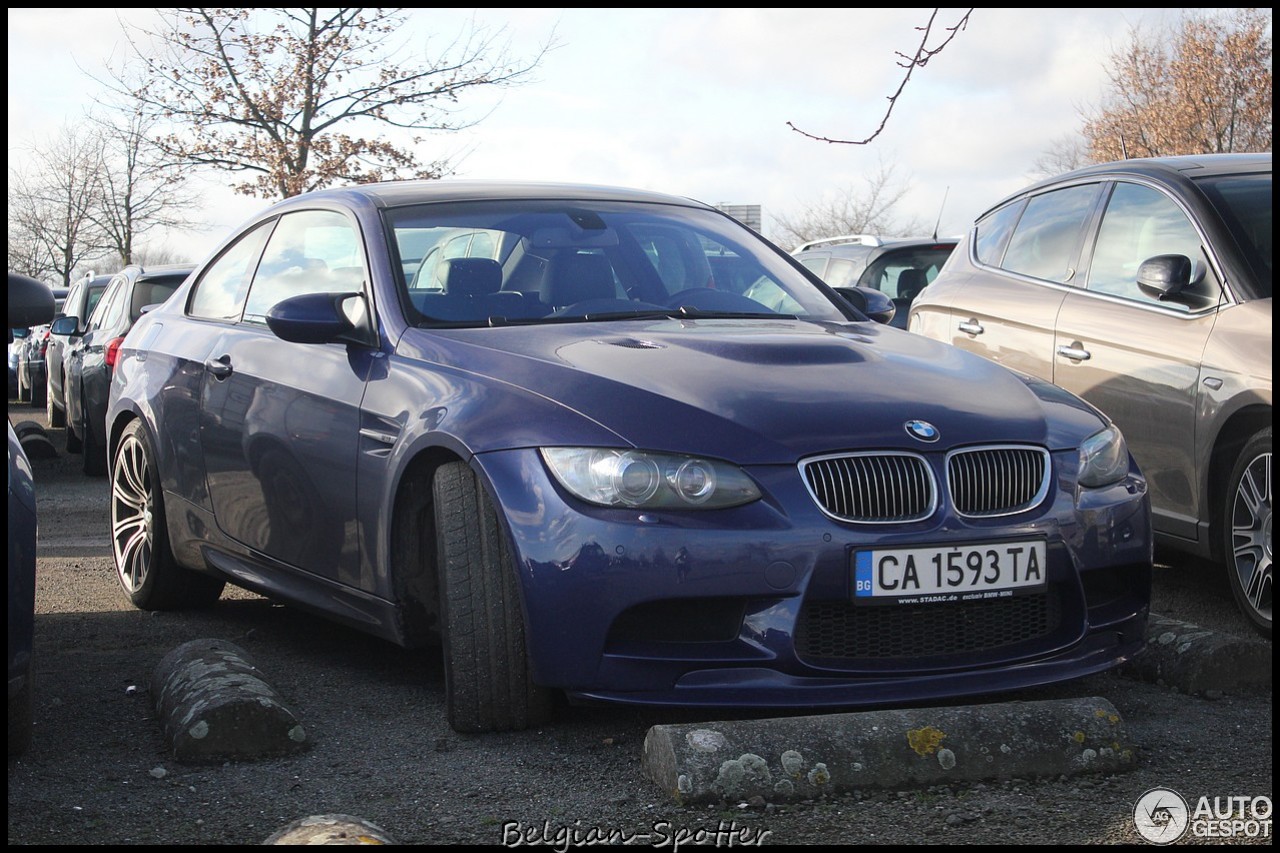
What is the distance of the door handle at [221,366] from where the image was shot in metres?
5.34

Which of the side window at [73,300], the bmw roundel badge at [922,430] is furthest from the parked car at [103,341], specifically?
the bmw roundel badge at [922,430]

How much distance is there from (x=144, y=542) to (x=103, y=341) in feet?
20.6

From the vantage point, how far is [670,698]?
3.70 m

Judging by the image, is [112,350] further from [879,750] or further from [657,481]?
[879,750]

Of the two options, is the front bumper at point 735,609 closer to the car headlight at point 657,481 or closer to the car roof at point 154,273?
the car headlight at point 657,481

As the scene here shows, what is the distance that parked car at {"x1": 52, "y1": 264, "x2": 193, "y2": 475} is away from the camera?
37.5 feet

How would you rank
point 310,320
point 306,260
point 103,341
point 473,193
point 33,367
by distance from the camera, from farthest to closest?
point 33,367 < point 103,341 < point 306,260 < point 473,193 < point 310,320

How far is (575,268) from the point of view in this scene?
4.93 m

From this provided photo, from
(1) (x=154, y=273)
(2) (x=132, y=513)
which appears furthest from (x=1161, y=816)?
(1) (x=154, y=273)

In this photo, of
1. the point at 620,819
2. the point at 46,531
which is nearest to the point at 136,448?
the point at 46,531

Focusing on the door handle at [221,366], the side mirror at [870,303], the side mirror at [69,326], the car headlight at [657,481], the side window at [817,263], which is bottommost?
the side mirror at [69,326]

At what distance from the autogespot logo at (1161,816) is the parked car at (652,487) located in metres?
0.53

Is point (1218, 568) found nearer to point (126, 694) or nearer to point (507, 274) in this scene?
point (507, 274)

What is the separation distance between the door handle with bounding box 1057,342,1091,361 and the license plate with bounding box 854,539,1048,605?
7.73 feet
